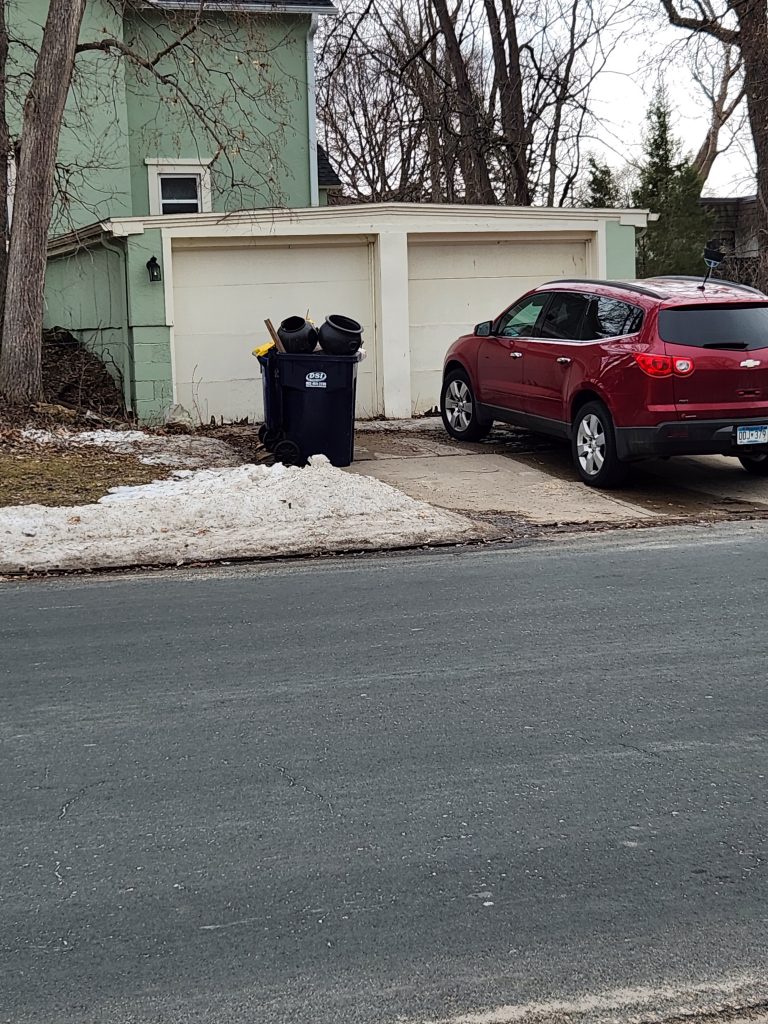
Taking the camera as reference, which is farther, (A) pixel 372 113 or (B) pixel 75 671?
(A) pixel 372 113

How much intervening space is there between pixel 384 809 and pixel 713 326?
295 inches

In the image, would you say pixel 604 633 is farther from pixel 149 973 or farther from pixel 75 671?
pixel 149 973

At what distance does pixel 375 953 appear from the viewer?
10.9ft

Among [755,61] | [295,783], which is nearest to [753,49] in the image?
[755,61]

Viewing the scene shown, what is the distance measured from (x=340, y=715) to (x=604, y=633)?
184 cm

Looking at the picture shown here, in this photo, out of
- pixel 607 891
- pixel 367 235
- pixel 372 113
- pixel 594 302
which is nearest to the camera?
pixel 607 891

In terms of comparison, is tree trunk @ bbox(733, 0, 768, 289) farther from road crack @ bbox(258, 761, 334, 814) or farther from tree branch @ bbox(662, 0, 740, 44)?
A: road crack @ bbox(258, 761, 334, 814)

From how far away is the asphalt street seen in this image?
321 centimetres

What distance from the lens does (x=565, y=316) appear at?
1195 centimetres

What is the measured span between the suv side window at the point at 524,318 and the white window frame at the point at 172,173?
898cm

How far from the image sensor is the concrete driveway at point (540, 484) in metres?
10.3

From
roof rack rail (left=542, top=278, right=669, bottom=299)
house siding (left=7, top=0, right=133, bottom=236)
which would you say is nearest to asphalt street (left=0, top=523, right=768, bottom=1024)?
roof rack rail (left=542, top=278, right=669, bottom=299)

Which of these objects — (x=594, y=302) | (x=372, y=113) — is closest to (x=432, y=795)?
(x=594, y=302)

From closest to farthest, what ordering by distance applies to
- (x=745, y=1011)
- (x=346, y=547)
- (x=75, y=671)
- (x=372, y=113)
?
(x=745, y=1011)
(x=75, y=671)
(x=346, y=547)
(x=372, y=113)
